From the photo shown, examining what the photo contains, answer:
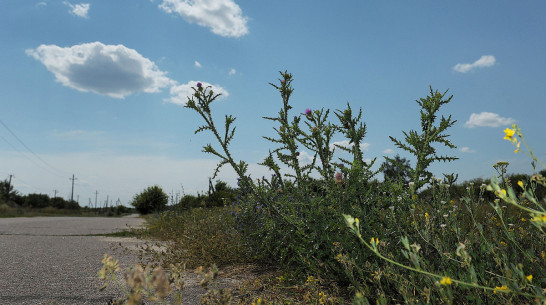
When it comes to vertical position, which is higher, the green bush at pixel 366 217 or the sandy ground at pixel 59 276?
the green bush at pixel 366 217

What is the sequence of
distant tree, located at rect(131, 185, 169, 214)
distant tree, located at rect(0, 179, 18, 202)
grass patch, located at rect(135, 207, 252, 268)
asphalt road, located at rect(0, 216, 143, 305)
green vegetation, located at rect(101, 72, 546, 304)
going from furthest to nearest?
distant tree, located at rect(0, 179, 18, 202), distant tree, located at rect(131, 185, 169, 214), grass patch, located at rect(135, 207, 252, 268), asphalt road, located at rect(0, 216, 143, 305), green vegetation, located at rect(101, 72, 546, 304)

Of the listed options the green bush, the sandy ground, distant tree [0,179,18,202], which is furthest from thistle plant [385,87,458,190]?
distant tree [0,179,18,202]

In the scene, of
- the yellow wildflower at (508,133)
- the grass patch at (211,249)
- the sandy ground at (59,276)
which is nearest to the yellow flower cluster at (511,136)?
the yellow wildflower at (508,133)

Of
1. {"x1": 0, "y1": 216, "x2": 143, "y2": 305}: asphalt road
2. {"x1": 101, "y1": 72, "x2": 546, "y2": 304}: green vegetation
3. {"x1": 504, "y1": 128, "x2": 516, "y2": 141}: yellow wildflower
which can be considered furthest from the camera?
{"x1": 0, "y1": 216, "x2": 143, "y2": 305}: asphalt road

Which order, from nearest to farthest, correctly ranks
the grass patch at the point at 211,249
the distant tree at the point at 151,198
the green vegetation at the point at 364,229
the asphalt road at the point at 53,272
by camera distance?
the green vegetation at the point at 364,229
the asphalt road at the point at 53,272
the grass patch at the point at 211,249
the distant tree at the point at 151,198

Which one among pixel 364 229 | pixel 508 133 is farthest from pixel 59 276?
pixel 508 133

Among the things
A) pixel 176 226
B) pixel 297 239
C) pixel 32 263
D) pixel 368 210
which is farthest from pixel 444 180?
pixel 176 226

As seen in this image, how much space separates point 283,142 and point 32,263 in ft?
11.8

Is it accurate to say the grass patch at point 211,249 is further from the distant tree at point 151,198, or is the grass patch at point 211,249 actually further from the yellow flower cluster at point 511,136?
the distant tree at point 151,198

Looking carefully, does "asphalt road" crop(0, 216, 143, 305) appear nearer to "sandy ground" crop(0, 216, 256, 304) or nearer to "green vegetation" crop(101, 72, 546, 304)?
"sandy ground" crop(0, 216, 256, 304)

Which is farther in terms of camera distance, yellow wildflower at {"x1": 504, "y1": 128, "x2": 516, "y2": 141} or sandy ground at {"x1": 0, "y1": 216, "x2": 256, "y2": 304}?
sandy ground at {"x1": 0, "y1": 216, "x2": 256, "y2": 304}

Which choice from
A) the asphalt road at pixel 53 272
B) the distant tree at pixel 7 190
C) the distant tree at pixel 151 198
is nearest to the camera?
the asphalt road at pixel 53 272

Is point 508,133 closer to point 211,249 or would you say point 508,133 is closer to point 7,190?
point 211,249

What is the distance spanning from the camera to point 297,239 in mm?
3361
